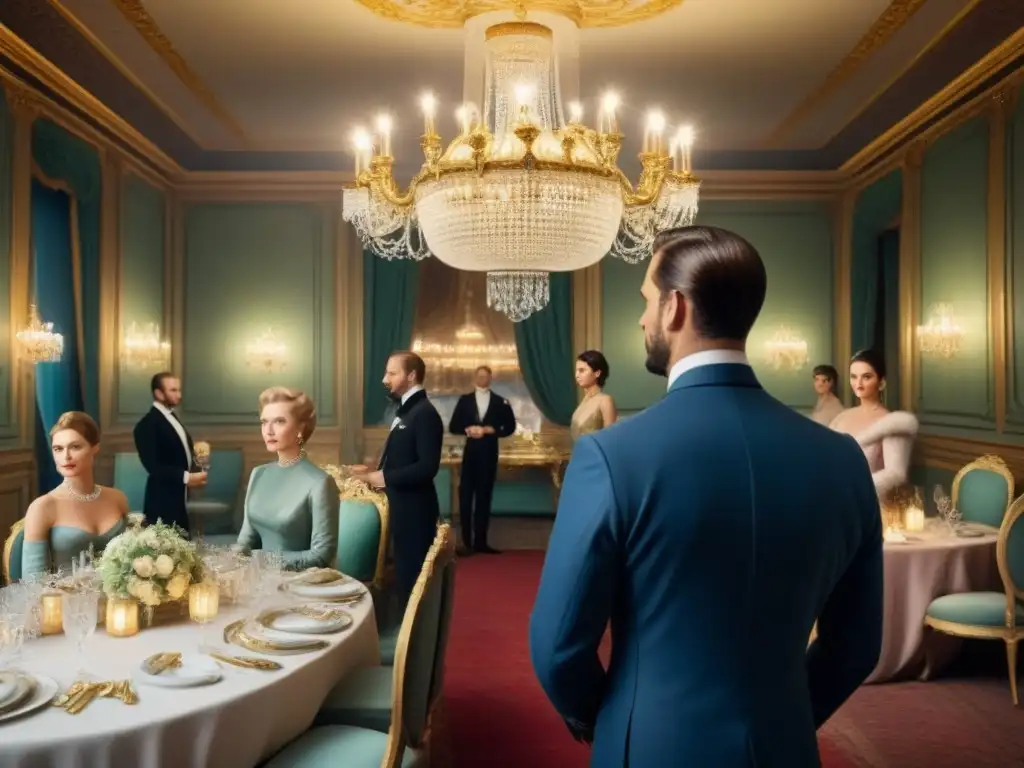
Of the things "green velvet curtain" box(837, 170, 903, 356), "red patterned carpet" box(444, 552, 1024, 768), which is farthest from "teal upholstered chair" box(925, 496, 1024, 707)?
"green velvet curtain" box(837, 170, 903, 356)

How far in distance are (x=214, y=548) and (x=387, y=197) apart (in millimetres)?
2064

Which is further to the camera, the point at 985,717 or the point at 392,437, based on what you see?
the point at 392,437

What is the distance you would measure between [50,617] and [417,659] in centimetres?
98

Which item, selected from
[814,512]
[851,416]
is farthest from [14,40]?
[814,512]

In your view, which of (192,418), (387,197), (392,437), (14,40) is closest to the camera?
(392,437)

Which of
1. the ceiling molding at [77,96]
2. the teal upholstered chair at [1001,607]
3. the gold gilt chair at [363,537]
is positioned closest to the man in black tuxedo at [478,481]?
the ceiling molding at [77,96]

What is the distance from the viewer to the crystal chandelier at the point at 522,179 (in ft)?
12.7

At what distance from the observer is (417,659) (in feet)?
7.41

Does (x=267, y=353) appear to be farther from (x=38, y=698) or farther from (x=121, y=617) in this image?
(x=38, y=698)

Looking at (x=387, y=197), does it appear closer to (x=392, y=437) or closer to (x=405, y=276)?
(x=392, y=437)

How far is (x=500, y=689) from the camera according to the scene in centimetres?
405

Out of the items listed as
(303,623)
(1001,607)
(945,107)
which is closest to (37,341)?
(303,623)

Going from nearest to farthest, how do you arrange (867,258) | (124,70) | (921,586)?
(921,586), (124,70), (867,258)

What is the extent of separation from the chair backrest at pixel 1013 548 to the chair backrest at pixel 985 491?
860 millimetres
